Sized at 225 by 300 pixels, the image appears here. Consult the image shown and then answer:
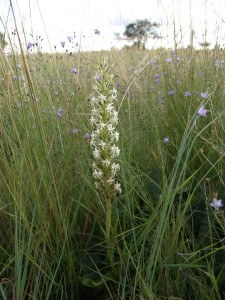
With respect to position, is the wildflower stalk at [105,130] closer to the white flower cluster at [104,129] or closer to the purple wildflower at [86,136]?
the white flower cluster at [104,129]

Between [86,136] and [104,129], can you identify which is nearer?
[104,129]

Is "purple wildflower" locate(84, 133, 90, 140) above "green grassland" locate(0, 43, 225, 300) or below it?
above

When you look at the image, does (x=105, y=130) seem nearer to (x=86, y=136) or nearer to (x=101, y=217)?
(x=101, y=217)

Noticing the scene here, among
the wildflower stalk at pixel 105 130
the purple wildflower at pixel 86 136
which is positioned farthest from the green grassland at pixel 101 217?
the wildflower stalk at pixel 105 130

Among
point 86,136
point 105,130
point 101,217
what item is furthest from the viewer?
point 86,136

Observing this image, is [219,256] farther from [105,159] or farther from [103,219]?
[105,159]

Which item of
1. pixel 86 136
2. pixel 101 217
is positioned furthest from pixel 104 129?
pixel 86 136

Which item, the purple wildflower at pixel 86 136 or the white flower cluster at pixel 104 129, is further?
the purple wildflower at pixel 86 136

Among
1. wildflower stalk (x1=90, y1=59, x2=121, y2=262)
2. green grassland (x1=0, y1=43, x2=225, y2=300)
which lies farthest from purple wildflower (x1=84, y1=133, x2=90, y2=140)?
wildflower stalk (x1=90, y1=59, x2=121, y2=262)

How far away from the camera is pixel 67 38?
9.58 ft

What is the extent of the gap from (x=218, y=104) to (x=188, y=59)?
83 centimetres

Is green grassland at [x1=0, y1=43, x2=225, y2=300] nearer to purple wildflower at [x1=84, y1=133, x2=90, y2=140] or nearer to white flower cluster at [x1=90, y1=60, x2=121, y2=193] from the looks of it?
purple wildflower at [x1=84, y1=133, x2=90, y2=140]

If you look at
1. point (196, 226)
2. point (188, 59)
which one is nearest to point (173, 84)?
point (188, 59)

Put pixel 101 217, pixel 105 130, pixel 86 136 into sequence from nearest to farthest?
1. pixel 105 130
2. pixel 101 217
3. pixel 86 136
